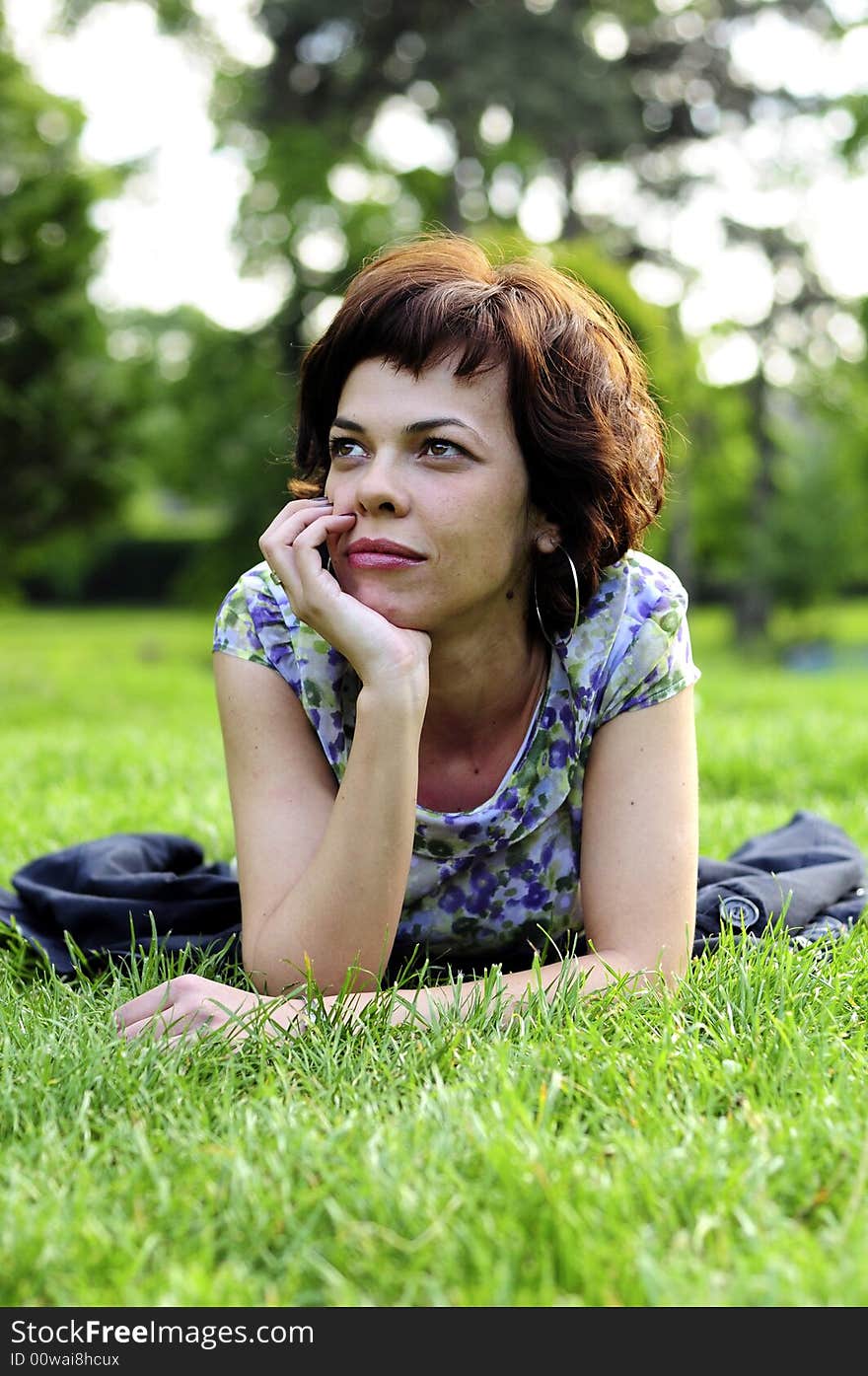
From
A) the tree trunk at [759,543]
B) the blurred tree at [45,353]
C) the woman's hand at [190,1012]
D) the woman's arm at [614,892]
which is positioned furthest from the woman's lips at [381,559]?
the tree trunk at [759,543]

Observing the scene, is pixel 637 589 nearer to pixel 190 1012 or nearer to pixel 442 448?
pixel 442 448

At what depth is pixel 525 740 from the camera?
290 centimetres

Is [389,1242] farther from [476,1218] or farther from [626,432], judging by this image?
[626,432]

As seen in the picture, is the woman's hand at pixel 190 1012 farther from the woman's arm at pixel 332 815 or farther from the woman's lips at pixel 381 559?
the woman's lips at pixel 381 559

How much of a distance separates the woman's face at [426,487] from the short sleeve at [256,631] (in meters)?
0.27

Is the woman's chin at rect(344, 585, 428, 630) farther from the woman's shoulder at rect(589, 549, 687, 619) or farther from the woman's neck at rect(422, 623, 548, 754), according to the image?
the woman's shoulder at rect(589, 549, 687, 619)

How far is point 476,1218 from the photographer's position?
5.49ft

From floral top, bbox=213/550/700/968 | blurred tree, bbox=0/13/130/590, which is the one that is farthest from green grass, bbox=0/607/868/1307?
blurred tree, bbox=0/13/130/590

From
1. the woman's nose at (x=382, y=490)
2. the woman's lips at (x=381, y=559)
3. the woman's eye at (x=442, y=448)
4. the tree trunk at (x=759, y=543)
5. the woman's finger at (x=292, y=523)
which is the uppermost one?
the woman's eye at (x=442, y=448)

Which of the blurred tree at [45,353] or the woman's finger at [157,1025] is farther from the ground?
the blurred tree at [45,353]

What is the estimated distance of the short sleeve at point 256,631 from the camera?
2900 mm

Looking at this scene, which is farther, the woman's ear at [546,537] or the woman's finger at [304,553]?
the woman's ear at [546,537]

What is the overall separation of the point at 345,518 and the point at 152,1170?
1.34m

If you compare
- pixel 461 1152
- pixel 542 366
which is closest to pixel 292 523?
pixel 542 366
